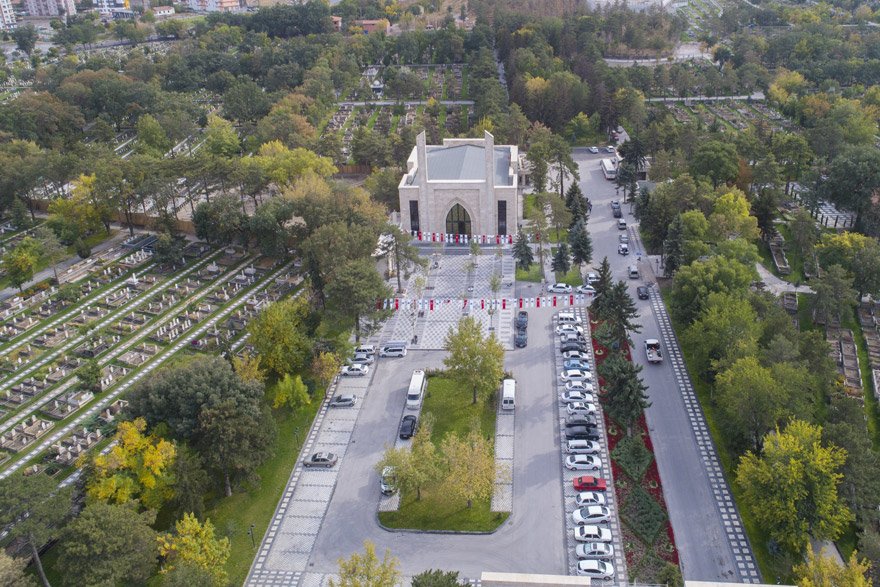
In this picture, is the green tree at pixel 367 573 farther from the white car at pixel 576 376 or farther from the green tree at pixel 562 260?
the green tree at pixel 562 260

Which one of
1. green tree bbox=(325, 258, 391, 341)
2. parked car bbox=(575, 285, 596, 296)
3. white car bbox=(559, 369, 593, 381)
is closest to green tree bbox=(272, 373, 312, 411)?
green tree bbox=(325, 258, 391, 341)

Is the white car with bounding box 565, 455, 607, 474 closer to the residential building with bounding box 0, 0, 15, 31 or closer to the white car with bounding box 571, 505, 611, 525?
the white car with bounding box 571, 505, 611, 525

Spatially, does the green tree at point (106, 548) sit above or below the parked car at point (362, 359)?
above

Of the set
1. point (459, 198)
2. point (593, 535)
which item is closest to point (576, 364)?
point (593, 535)

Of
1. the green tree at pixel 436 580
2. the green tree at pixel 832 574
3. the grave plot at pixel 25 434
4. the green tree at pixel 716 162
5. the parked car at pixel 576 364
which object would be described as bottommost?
the grave plot at pixel 25 434

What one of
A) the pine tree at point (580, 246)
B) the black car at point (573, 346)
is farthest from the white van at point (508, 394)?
the pine tree at point (580, 246)

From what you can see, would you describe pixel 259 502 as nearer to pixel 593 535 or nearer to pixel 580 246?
pixel 593 535
